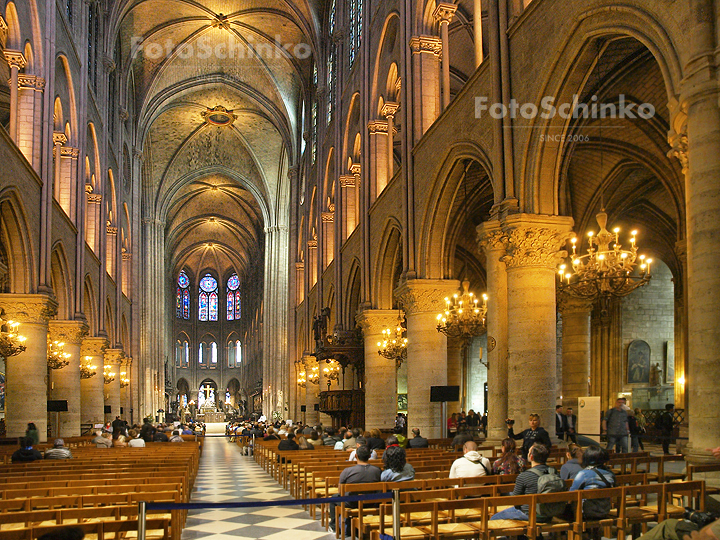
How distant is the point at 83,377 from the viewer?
86.1ft

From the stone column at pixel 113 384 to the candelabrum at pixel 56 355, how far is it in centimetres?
1049

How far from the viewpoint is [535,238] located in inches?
456

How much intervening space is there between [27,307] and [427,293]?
31.7ft

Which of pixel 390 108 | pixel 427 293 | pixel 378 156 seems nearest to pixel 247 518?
pixel 427 293

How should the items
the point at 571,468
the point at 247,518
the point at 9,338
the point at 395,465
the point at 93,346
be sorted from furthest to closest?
the point at 93,346
the point at 9,338
the point at 247,518
the point at 395,465
the point at 571,468

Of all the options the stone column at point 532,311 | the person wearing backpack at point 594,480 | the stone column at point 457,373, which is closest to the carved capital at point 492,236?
the stone column at point 532,311

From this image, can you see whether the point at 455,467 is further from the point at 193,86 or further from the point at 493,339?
the point at 193,86

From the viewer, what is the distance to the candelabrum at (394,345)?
19.8 metres

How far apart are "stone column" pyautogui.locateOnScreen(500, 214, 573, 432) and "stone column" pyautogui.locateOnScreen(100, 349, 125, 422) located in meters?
24.5

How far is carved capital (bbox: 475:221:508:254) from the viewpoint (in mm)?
11891

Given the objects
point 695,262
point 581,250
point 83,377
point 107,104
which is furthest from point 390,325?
point 107,104

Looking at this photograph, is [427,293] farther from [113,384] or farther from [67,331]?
[113,384]

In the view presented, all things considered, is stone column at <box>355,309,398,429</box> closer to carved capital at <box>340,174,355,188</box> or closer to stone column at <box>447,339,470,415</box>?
carved capital at <box>340,174,355,188</box>

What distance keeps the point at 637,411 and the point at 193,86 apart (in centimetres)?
2958
